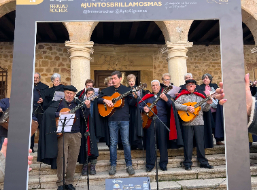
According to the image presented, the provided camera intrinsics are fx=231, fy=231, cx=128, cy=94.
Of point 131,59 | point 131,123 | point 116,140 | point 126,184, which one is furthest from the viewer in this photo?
point 131,59

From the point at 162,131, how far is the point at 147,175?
83 centimetres

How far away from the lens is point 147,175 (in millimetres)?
4023

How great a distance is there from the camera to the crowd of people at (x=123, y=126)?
372 cm

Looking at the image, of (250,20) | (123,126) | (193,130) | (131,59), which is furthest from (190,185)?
(131,59)

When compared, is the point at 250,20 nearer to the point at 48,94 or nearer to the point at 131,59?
the point at 131,59

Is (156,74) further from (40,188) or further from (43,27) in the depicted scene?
(40,188)

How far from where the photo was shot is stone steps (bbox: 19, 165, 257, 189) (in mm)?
3902

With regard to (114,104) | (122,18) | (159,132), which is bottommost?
(159,132)

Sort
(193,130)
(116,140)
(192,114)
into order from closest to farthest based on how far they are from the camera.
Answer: (116,140)
(192,114)
(193,130)

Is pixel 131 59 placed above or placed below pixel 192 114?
above

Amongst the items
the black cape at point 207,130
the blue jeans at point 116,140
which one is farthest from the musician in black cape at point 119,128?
the black cape at point 207,130

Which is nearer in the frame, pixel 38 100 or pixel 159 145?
pixel 159 145

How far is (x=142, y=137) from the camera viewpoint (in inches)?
177

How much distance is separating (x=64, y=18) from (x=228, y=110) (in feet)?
5.94
